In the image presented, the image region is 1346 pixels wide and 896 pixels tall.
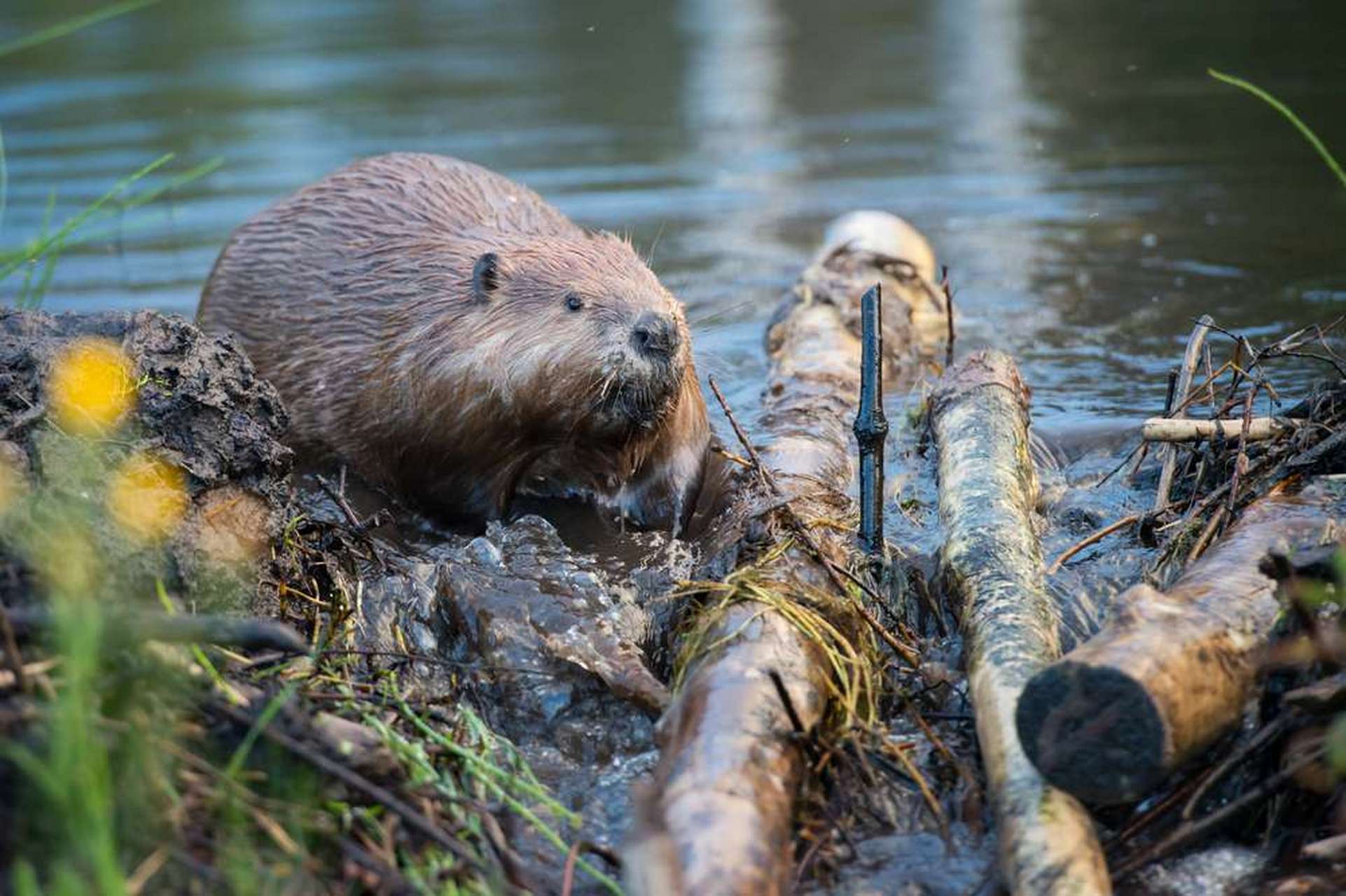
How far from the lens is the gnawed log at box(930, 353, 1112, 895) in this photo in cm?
203

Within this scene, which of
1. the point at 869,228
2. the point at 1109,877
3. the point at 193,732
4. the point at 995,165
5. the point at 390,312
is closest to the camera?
the point at 193,732

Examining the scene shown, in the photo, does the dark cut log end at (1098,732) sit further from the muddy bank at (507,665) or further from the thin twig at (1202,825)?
the thin twig at (1202,825)

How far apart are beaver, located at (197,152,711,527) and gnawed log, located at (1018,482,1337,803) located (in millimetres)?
1487

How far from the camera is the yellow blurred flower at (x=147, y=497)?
103 inches

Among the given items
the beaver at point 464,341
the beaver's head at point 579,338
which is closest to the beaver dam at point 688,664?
the beaver at point 464,341

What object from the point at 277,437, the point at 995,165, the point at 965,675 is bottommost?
the point at 995,165

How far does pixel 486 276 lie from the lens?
3725 mm

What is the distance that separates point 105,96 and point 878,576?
33.4 feet

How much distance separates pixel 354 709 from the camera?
245 centimetres

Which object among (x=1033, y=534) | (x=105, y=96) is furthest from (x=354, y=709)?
(x=105, y=96)

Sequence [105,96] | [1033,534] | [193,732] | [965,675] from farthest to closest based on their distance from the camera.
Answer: [105,96] < [1033,534] < [965,675] < [193,732]

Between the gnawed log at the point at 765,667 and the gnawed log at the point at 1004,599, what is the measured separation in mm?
213

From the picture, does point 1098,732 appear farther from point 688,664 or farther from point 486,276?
point 486,276

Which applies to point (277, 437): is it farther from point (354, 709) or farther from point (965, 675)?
point (965, 675)
